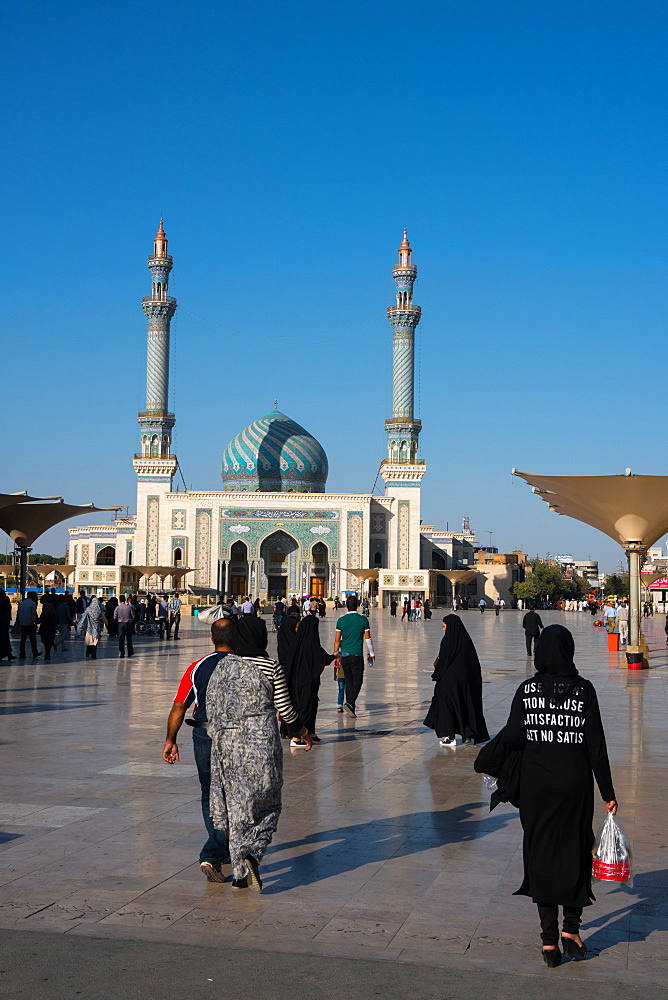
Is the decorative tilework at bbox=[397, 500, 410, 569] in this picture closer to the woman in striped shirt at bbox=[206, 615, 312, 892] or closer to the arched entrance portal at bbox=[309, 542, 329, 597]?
the arched entrance portal at bbox=[309, 542, 329, 597]

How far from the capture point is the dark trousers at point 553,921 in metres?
3.60

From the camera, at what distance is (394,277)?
56.3 meters

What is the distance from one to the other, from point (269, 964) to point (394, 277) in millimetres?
54482

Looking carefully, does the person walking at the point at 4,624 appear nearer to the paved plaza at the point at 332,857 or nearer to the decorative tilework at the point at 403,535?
the paved plaza at the point at 332,857

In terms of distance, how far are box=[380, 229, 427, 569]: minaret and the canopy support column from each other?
36.7 meters

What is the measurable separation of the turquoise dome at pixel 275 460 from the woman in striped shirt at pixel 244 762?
5245 cm

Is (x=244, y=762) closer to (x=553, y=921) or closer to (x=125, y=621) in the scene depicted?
(x=553, y=921)

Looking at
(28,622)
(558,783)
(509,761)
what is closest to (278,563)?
(28,622)

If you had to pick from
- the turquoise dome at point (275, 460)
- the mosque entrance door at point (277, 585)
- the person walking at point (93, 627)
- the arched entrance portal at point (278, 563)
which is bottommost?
the person walking at point (93, 627)

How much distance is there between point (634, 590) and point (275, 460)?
40984 mm

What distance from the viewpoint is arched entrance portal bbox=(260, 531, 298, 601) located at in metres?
54.3

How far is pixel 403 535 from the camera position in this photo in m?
55.4

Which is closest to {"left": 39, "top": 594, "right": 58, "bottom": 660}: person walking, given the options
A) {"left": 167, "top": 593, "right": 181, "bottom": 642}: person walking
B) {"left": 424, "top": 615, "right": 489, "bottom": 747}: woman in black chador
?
{"left": 167, "top": 593, "right": 181, "bottom": 642}: person walking

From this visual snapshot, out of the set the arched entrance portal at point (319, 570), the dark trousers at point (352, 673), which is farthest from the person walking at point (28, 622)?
the arched entrance portal at point (319, 570)
